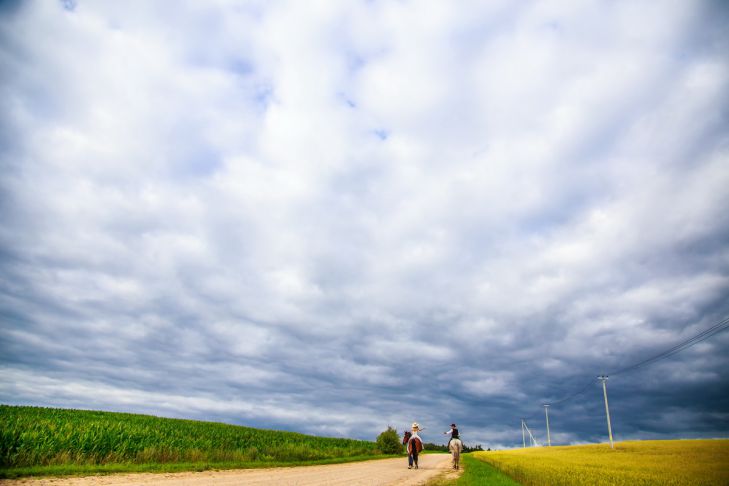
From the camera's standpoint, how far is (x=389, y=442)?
5488 cm

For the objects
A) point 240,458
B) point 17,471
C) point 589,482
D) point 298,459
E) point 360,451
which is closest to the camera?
point 17,471

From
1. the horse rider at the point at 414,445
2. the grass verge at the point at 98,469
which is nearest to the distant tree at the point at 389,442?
the horse rider at the point at 414,445

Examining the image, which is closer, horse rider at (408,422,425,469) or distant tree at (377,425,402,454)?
horse rider at (408,422,425,469)

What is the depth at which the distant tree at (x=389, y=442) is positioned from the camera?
54.5m

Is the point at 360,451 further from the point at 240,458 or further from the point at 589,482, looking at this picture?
the point at 589,482

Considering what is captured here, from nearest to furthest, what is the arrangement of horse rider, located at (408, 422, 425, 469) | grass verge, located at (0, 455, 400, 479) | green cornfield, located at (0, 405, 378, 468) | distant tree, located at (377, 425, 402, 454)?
grass verge, located at (0, 455, 400, 479), green cornfield, located at (0, 405, 378, 468), horse rider, located at (408, 422, 425, 469), distant tree, located at (377, 425, 402, 454)

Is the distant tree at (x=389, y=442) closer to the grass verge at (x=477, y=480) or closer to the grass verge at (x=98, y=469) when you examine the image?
the grass verge at (x=477, y=480)

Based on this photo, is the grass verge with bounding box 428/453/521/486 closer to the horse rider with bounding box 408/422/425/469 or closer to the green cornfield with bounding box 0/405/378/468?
the horse rider with bounding box 408/422/425/469

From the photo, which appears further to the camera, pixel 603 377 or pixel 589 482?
pixel 603 377

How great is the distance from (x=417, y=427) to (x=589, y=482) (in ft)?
45.9

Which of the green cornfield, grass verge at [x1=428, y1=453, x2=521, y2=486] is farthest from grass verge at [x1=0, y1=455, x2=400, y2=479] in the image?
grass verge at [x1=428, y1=453, x2=521, y2=486]

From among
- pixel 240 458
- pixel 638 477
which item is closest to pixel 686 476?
pixel 638 477

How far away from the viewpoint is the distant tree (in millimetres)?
54469

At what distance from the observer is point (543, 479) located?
19562 mm
